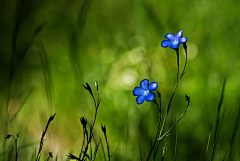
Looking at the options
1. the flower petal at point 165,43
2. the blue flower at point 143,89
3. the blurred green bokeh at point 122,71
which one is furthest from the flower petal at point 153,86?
the blurred green bokeh at point 122,71

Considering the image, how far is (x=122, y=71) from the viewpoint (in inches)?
52.9

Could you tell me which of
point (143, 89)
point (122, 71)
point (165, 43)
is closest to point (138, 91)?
point (143, 89)

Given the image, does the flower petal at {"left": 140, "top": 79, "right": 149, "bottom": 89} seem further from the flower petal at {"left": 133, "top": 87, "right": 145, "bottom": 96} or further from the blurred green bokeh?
the blurred green bokeh

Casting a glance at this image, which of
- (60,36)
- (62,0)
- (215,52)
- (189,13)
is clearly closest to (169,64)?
(215,52)

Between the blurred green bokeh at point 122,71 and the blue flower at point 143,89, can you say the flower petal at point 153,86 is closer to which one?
the blue flower at point 143,89

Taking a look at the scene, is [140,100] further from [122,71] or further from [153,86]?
[122,71]

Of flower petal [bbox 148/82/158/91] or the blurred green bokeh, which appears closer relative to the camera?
flower petal [bbox 148/82/158/91]

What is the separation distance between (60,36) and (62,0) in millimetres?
313

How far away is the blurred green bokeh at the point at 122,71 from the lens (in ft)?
3.49

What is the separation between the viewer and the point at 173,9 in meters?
1.54

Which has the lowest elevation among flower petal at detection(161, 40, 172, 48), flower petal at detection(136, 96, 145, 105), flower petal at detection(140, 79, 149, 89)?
flower petal at detection(136, 96, 145, 105)

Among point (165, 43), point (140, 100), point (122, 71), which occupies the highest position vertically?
point (122, 71)

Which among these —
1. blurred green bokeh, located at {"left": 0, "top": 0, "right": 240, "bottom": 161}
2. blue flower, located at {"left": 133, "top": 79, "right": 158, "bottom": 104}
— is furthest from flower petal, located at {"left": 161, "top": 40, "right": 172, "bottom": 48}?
blurred green bokeh, located at {"left": 0, "top": 0, "right": 240, "bottom": 161}

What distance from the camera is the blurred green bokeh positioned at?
106 centimetres
